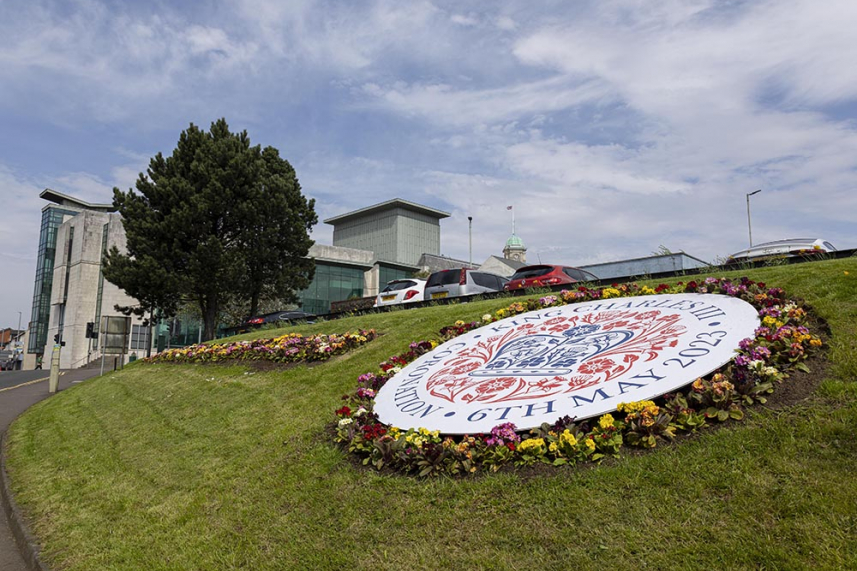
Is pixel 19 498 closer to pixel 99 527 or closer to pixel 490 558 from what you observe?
pixel 99 527

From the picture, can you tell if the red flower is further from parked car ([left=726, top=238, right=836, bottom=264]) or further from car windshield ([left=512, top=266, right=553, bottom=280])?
parked car ([left=726, top=238, right=836, bottom=264])

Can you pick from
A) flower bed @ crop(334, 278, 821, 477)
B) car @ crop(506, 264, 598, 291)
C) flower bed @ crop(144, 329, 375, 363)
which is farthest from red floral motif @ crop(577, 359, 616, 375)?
car @ crop(506, 264, 598, 291)

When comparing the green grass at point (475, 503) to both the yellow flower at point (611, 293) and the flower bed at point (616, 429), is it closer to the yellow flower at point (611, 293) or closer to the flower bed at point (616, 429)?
the flower bed at point (616, 429)

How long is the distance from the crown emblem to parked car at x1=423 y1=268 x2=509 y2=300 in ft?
29.5

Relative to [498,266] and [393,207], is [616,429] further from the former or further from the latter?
[393,207]

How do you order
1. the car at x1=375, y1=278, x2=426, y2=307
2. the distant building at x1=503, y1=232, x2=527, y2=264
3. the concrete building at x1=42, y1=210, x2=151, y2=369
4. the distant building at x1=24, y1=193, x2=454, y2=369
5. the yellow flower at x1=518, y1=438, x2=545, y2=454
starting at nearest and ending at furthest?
the yellow flower at x1=518, y1=438, x2=545, y2=454, the car at x1=375, y1=278, x2=426, y2=307, the concrete building at x1=42, y1=210, x2=151, y2=369, the distant building at x1=24, y1=193, x2=454, y2=369, the distant building at x1=503, y1=232, x2=527, y2=264

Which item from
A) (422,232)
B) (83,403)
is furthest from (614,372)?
(422,232)

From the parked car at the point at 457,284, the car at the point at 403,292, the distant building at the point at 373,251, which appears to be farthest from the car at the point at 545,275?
the distant building at the point at 373,251

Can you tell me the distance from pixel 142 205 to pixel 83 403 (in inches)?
699

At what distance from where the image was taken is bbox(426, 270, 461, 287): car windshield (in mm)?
17031

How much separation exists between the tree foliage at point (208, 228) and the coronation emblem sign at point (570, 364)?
23237 mm

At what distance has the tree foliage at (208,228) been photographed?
93.2 ft

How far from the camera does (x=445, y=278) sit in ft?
56.5

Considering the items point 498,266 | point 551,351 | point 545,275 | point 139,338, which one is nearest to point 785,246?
point 545,275
